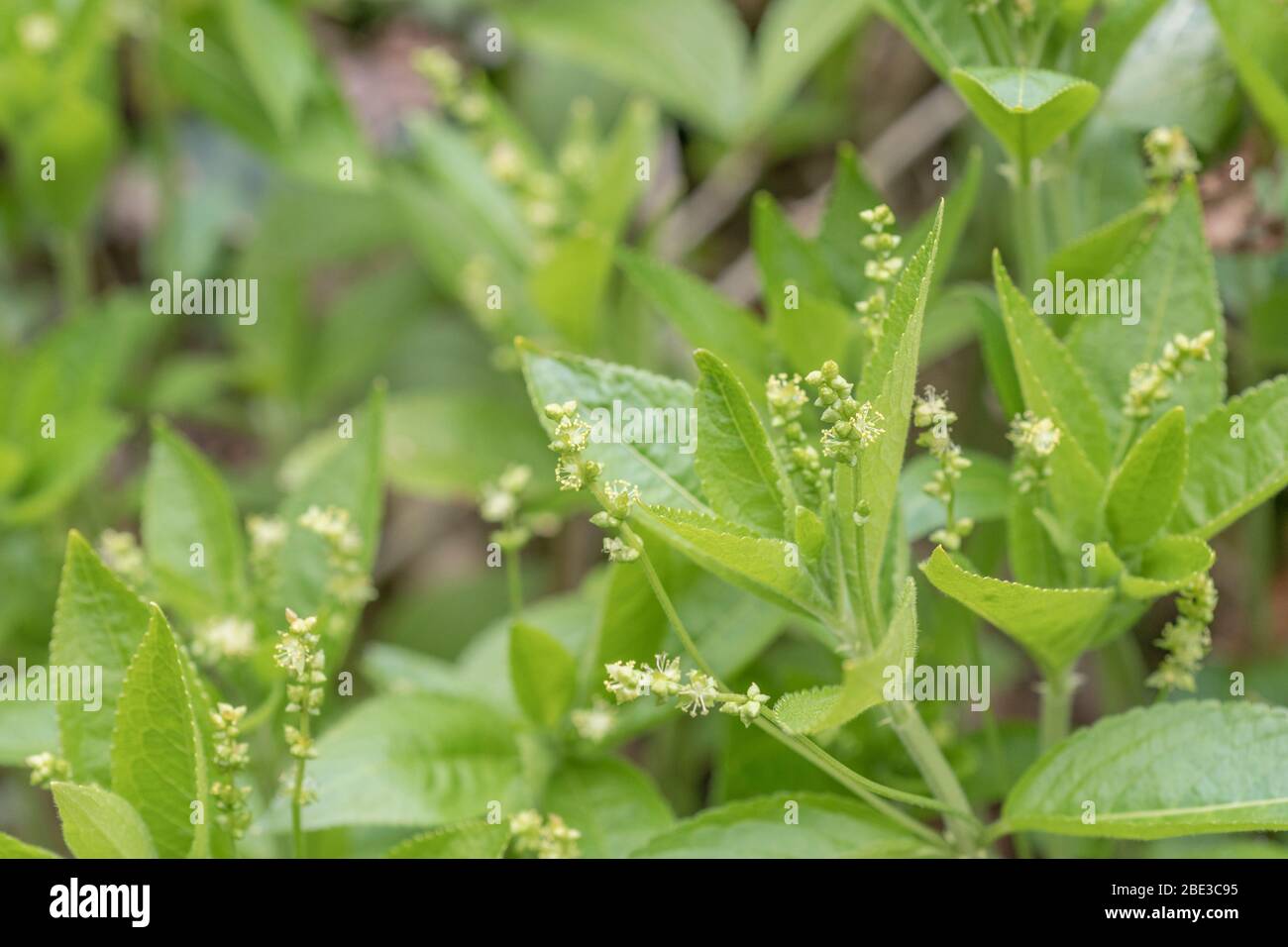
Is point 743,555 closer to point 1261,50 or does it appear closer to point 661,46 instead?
point 1261,50

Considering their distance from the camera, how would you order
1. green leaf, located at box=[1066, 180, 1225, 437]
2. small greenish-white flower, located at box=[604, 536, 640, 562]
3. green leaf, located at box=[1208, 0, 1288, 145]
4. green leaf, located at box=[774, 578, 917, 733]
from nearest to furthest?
1. green leaf, located at box=[774, 578, 917, 733]
2. small greenish-white flower, located at box=[604, 536, 640, 562]
3. green leaf, located at box=[1066, 180, 1225, 437]
4. green leaf, located at box=[1208, 0, 1288, 145]

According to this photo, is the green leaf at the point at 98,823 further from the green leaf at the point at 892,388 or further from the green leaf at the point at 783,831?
the green leaf at the point at 892,388

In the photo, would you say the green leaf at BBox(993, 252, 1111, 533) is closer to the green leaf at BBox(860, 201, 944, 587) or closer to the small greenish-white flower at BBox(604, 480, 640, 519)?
the green leaf at BBox(860, 201, 944, 587)

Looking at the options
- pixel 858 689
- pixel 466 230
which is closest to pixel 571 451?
pixel 858 689

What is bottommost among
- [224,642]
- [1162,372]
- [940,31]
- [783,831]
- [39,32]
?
[783,831]

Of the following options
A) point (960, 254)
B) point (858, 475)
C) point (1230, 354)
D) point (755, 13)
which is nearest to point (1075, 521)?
point (858, 475)

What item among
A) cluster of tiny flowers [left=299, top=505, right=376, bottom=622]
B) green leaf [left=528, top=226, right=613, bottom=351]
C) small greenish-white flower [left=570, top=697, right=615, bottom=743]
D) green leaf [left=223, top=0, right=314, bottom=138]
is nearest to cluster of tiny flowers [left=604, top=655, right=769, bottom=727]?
small greenish-white flower [left=570, top=697, right=615, bottom=743]
